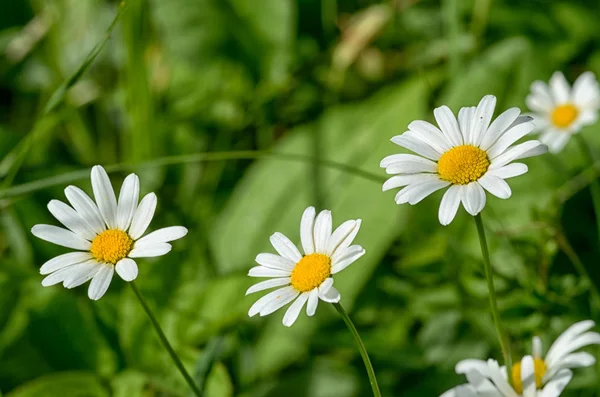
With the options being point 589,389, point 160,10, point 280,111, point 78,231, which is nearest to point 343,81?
point 280,111

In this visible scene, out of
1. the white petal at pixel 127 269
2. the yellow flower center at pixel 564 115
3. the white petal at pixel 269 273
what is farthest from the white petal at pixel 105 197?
the yellow flower center at pixel 564 115

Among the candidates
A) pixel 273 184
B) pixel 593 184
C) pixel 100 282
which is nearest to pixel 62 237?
pixel 100 282

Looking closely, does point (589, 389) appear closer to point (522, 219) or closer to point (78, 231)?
point (522, 219)

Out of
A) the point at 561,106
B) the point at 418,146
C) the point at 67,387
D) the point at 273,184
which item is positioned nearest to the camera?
the point at 418,146

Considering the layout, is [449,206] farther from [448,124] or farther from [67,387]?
[67,387]

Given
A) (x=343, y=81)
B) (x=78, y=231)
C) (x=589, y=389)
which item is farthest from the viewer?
(x=343, y=81)

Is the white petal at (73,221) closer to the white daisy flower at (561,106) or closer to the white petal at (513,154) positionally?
the white petal at (513,154)
